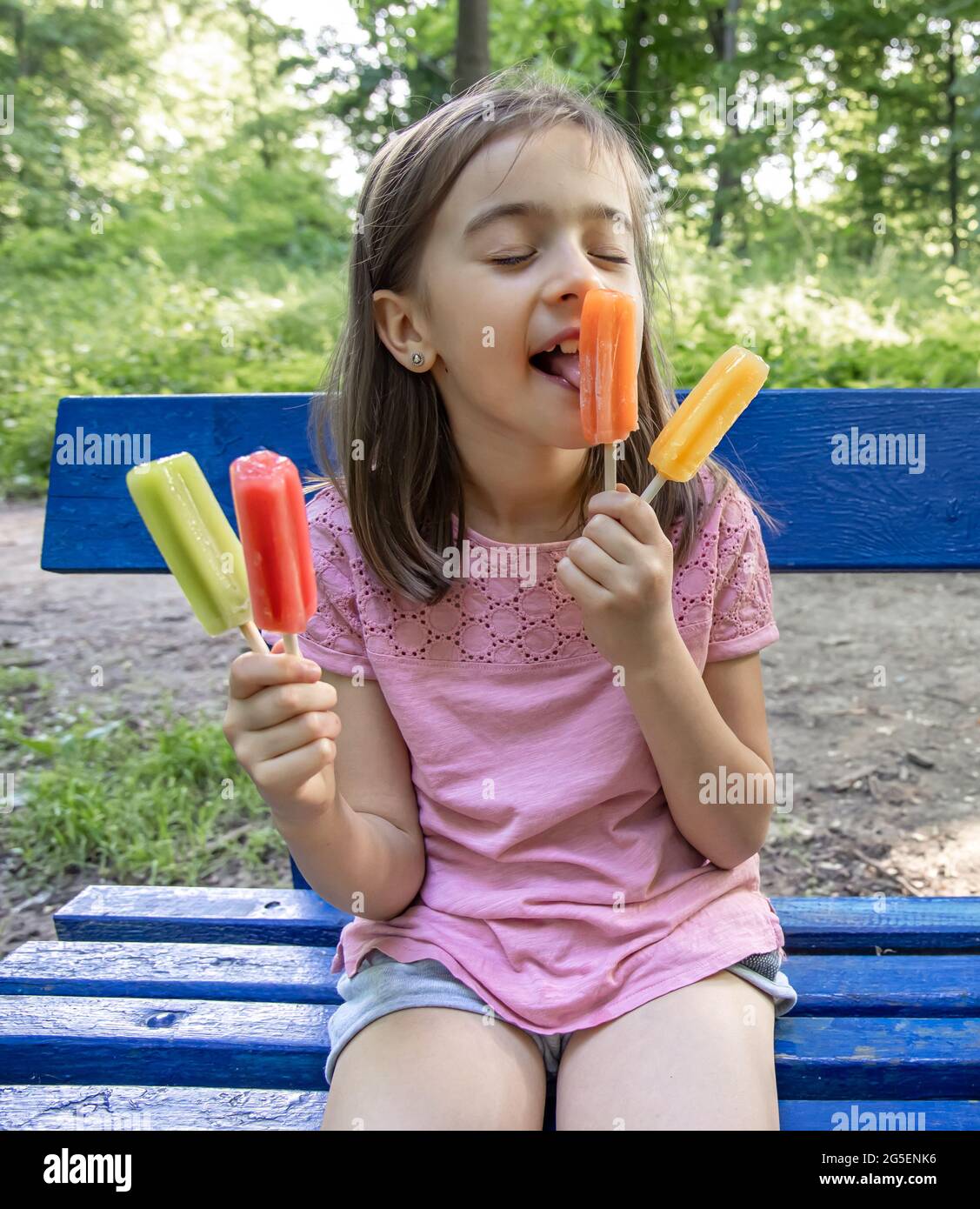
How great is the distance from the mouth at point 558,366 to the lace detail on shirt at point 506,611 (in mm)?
343

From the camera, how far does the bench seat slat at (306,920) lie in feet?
6.31

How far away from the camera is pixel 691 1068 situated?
145 cm

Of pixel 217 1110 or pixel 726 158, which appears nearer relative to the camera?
pixel 217 1110

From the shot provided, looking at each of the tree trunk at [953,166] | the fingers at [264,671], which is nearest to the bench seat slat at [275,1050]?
the fingers at [264,671]

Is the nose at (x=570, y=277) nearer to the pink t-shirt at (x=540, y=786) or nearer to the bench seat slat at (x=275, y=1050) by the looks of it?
the pink t-shirt at (x=540, y=786)

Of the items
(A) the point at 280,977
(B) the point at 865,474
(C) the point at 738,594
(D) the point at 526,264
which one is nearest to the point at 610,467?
(D) the point at 526,264

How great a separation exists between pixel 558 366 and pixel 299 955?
43.7 inches

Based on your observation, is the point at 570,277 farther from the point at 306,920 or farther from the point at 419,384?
the point at 306,920

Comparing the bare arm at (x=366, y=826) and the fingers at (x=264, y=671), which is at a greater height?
the fingers at (x=264, y=671)

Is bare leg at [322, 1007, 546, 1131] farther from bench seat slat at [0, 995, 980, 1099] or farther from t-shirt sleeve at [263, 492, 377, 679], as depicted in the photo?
t-shirt sleeve at [263, 492, 377, 679]

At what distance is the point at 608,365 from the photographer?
1386mm

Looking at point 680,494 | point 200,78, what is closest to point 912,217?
point 200,78

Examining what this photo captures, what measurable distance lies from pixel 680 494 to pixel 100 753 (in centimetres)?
275

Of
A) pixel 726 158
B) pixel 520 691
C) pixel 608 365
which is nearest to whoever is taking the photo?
pixel 608 365
